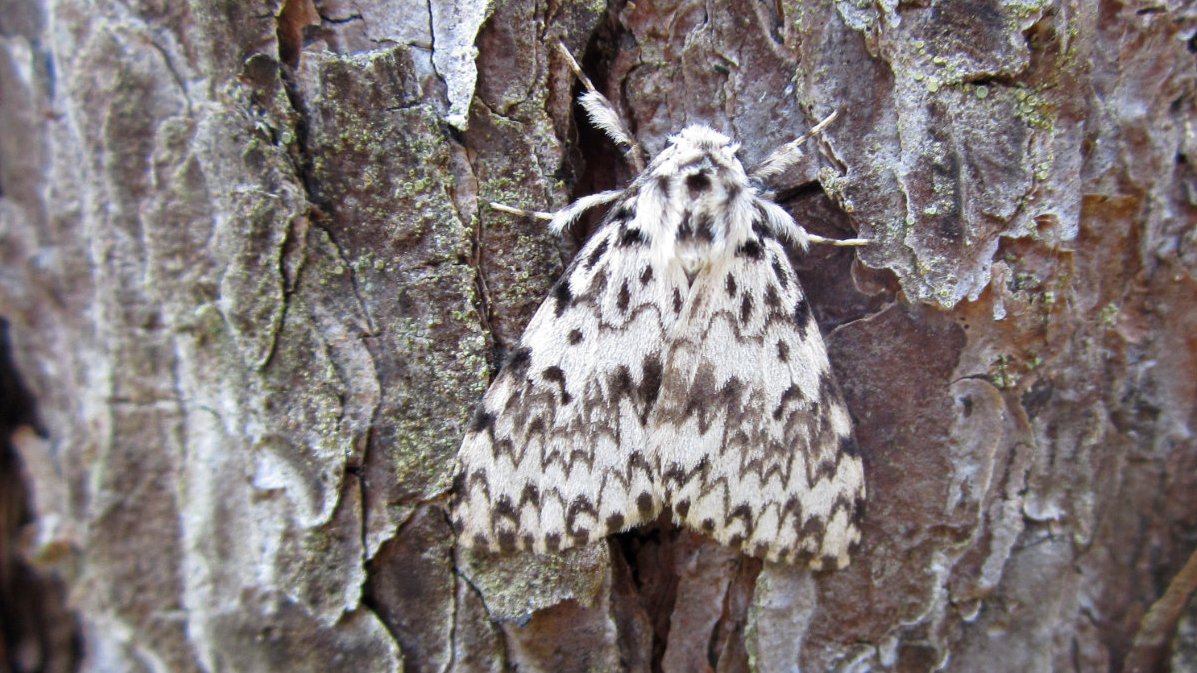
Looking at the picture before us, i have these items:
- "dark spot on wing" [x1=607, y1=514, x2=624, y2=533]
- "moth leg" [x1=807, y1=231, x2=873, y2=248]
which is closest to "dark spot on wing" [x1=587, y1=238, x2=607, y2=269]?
"moth leg" [x1=807, y1=231, x2=873, y2=248]

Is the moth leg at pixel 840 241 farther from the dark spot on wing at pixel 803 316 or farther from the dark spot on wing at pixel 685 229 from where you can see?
the dark spot on wing at pixel 685 229

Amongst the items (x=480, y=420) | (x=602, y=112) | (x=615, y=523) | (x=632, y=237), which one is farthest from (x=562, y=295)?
(x=615, y=523)

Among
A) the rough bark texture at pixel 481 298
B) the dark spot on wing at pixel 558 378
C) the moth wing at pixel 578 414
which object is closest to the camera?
the rough bark texture at pixel 481 298

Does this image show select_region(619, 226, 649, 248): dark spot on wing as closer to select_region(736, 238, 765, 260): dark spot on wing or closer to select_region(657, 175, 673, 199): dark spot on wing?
select_region(657, 175, 673, 199): dark spot on wing

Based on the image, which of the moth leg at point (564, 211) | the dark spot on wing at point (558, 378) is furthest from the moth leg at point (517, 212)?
the dark spot on wing at point (558, 378)

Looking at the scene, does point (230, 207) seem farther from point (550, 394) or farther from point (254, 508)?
point (550, 394)

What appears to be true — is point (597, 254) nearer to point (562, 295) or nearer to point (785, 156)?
point (562, 295)
